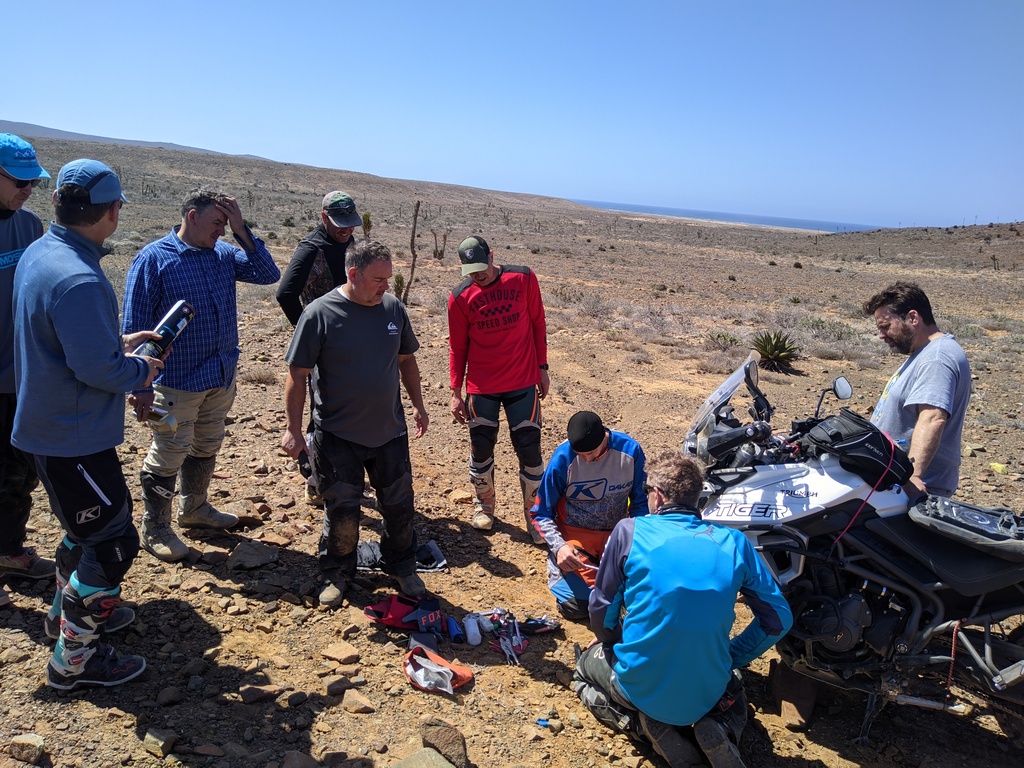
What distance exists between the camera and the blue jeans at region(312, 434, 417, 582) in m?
3.80

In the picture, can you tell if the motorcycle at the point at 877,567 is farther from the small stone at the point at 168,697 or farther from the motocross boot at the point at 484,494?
the small stone at the point at 168,697

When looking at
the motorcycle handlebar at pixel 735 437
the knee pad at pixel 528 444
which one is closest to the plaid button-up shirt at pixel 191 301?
the knee pad at pixel 528 444

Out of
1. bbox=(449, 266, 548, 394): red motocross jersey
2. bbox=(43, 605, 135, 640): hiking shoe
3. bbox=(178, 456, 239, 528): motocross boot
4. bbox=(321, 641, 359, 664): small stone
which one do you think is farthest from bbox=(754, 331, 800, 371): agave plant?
bbox=(43, 605, 135, 640): hiking shoe

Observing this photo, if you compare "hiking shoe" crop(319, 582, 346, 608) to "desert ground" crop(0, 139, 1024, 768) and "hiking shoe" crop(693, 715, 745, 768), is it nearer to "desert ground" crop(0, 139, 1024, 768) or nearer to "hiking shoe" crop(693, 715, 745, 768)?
"desert ground" crop(0, 139, 1024, 768)

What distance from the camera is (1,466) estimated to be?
3357 mm

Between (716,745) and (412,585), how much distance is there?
6.26ft

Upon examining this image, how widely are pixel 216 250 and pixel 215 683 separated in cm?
242

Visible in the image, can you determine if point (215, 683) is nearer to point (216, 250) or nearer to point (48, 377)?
point (48, 377)

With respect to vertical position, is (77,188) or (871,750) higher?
(77,188)

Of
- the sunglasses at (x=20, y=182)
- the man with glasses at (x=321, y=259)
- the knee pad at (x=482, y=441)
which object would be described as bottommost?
the knee pad at (x=482, y=441)

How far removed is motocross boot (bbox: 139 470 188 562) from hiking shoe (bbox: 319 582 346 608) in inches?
35.7

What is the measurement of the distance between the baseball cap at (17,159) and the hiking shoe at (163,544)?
6.57 feet

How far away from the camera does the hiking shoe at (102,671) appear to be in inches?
114

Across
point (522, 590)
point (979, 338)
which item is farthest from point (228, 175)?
point (522, 590)
